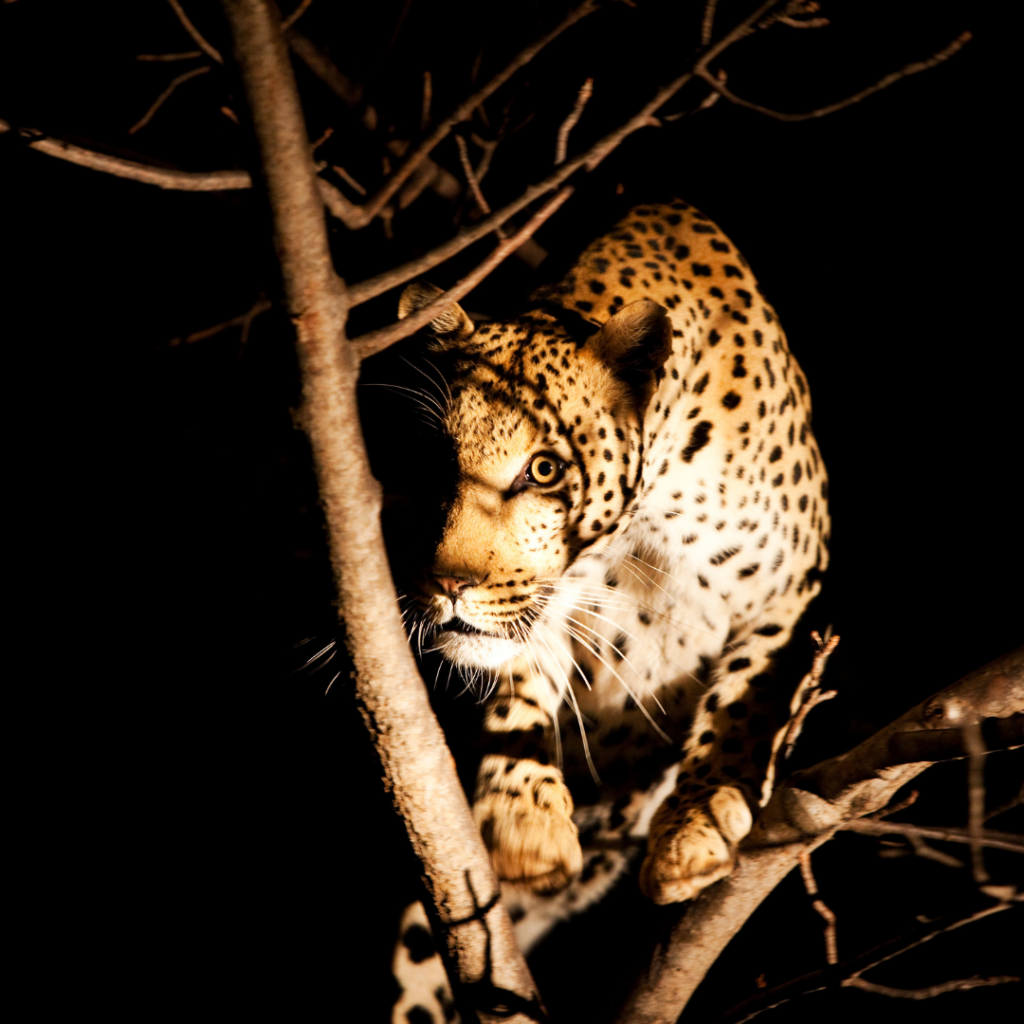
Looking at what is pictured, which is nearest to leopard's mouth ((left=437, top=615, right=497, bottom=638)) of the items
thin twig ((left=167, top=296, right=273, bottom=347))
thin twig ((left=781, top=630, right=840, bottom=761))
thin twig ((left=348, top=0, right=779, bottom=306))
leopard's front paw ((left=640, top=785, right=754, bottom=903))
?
leopard's front paw ((left=640, top=785, right=754, bottom=903))

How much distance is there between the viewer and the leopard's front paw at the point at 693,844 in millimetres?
1826

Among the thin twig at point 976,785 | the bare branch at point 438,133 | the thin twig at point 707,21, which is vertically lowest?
the thin twig at point 976,785

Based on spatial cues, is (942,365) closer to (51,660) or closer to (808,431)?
(808,431)

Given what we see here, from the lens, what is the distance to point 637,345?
6.80 feet

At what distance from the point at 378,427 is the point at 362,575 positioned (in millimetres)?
2353

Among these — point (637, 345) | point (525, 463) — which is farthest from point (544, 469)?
point (637, 345)

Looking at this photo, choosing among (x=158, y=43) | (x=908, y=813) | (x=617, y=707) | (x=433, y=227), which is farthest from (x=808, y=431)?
(x=158, y=43)

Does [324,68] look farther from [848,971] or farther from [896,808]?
[848,971]

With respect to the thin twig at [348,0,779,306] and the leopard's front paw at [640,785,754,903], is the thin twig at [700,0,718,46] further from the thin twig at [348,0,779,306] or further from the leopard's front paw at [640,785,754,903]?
the leopard's front paw at [640,785,754,903]

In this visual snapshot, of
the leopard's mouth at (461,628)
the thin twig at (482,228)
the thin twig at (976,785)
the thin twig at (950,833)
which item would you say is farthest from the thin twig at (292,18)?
the thin twig at (950,833)

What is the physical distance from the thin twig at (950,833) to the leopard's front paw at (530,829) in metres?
0.73

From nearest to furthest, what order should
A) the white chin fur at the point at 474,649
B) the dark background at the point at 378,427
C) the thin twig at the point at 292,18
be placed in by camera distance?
the thin twig at the point at 292,18, the white chin fur at the point at 474,649, the dark background at the point at 378,427

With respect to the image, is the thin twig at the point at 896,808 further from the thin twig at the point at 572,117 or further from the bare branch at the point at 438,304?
the thin twig at the point at 572,117

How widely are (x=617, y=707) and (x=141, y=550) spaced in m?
2.30
